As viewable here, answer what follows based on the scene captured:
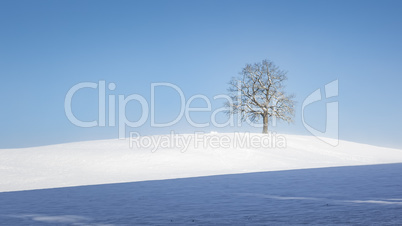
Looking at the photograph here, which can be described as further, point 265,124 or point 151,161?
point 265,124

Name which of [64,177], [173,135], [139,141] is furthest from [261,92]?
[64,177]

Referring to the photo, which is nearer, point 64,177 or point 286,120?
point 64,177

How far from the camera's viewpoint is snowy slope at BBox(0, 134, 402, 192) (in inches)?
708

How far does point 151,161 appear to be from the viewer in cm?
2177

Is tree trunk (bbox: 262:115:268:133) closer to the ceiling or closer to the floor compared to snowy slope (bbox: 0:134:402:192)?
closer to the ceiling

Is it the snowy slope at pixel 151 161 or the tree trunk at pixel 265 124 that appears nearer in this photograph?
the snowy slope at pixel 151 161

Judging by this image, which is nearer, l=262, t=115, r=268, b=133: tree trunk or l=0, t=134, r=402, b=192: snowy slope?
l=0, t=134, r=402, b=192: snowy slope

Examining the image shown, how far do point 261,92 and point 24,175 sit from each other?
2385cm

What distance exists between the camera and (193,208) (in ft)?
23.8

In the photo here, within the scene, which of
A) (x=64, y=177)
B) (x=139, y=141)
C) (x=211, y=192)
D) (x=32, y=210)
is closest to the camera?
(x=32, y=210)

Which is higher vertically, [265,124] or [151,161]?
[265,124]

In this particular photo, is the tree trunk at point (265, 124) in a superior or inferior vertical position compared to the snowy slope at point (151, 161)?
superior

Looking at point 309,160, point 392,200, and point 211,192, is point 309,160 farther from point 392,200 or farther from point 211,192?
point 392,200

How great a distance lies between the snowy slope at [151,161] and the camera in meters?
18.0
